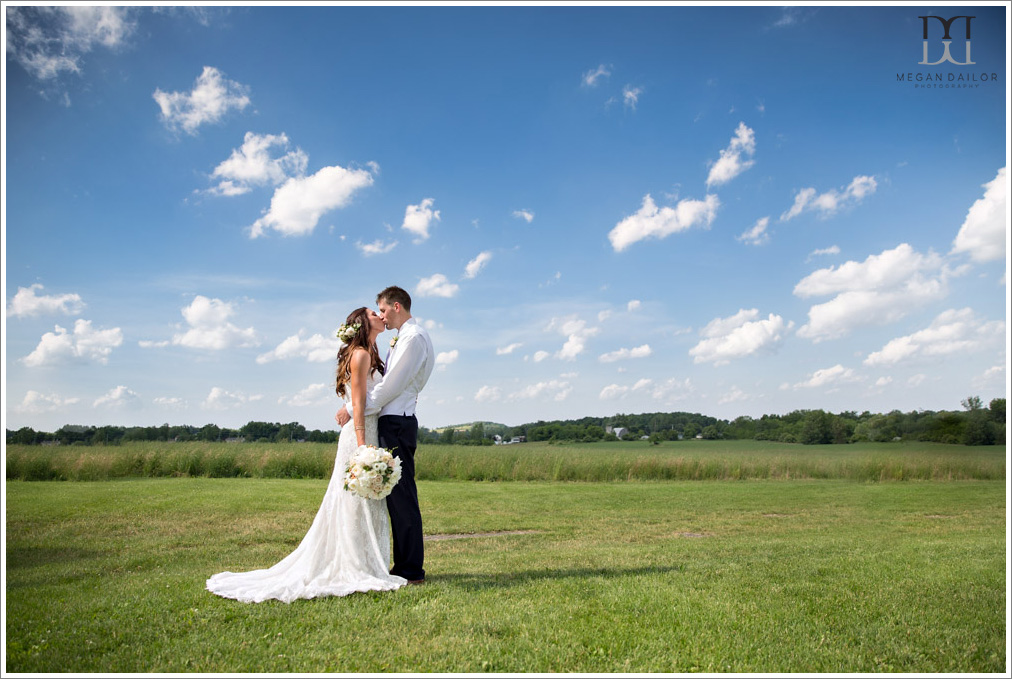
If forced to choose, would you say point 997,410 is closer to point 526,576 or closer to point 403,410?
point 526,576

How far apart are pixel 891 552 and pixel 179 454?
20.9m

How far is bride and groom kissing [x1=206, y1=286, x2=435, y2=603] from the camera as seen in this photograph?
231 inches

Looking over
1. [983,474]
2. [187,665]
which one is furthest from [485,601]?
[983,474]

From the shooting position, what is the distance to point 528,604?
212 inches

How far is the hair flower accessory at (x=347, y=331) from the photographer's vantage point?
641 centimetres

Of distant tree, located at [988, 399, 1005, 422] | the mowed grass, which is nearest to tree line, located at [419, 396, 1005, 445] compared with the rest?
distant tree, located at [988, 399, 1005, 422]

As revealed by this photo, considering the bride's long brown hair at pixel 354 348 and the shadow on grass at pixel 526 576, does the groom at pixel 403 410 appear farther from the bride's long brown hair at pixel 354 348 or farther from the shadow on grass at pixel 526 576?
the shadow on grass at pixel 526 576

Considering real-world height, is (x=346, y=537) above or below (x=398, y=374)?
below

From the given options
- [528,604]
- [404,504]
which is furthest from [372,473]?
[528,604]

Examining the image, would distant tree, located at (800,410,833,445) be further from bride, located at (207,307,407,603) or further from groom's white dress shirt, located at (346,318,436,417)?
bride, located at (207,307,407,603)

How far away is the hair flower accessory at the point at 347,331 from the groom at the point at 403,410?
309 millimetres

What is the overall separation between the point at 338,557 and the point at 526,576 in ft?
6.54

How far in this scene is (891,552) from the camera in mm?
8742

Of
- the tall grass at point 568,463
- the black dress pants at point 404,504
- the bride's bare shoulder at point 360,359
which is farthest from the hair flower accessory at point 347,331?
the tall grass at point 568,463
